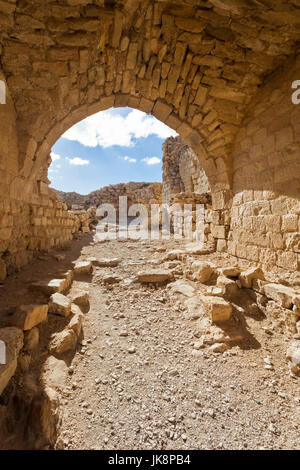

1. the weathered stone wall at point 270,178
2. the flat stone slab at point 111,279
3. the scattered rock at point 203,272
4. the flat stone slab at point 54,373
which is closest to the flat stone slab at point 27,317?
the flat stone slab at point 54,373

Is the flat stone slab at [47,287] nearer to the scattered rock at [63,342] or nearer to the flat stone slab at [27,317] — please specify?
the flat stone slab at [27,317]

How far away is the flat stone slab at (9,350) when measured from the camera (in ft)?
4.20

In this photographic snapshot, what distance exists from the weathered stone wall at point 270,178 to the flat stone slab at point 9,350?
2845 millimetres

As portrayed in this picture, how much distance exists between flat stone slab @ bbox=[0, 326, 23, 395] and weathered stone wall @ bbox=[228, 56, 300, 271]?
112 inches

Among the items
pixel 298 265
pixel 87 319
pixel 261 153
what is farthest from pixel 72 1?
pixel 298 265

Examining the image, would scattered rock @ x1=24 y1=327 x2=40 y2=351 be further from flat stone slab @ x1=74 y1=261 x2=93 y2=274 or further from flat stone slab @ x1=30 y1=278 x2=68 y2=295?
flat stone slab @ x1=74 y1=261 x2=93 y2=274

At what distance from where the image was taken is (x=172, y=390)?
1585 millimetres

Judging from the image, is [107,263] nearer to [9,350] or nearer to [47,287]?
[47,287]

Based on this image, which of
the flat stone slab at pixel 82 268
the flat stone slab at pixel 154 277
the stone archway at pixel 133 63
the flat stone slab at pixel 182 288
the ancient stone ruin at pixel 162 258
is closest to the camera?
the ancient stone ruin at pixel 162 258

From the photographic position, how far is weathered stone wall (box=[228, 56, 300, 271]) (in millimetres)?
2396

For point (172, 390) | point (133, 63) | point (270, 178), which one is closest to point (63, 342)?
point (172, 390)

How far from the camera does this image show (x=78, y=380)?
1.62m

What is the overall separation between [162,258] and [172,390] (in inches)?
100
